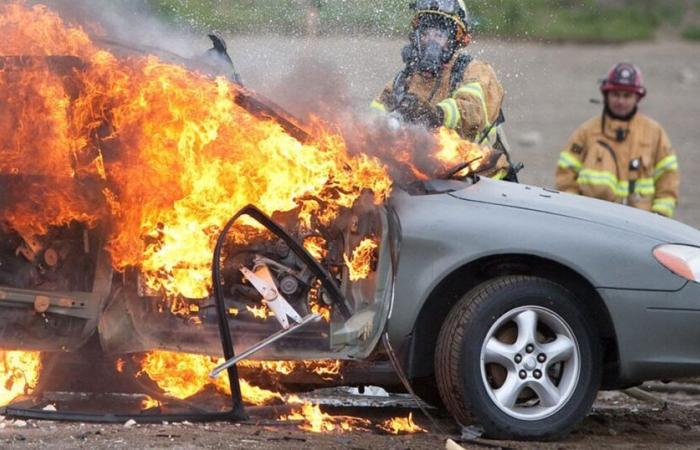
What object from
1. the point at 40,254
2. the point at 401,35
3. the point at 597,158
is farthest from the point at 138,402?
the point at 597,158

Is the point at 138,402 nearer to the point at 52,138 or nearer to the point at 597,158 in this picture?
the point at 52,138

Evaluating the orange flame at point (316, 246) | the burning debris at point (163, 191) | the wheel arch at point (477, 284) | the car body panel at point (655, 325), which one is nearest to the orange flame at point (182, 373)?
the burning debris at point (163, 191)

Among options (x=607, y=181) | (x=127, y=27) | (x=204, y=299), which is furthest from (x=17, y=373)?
(x=607, y=181)

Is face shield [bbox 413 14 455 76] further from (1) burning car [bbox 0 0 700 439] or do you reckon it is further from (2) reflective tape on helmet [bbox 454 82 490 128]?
(1) burning car [bbox 0 0 700 439]

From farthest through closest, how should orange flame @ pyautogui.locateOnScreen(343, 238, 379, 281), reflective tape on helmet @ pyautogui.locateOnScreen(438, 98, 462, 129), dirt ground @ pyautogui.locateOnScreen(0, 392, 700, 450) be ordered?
reflective tape on helmet @ pyautogui.locateOnScreen(438, 98, 462, 129) < orange flame @ pyautogui.locateOnScreen(343, 238, 379, 281) < dirt ground @ pyautogui.locateOnScreen(0, 392, 700, 450)

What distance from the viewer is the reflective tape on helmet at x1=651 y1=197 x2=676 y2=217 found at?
11.7 meters

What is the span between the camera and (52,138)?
694 cm

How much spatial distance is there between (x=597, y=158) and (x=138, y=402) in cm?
545

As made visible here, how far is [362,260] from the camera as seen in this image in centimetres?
720

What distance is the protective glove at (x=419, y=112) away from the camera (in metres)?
7.64

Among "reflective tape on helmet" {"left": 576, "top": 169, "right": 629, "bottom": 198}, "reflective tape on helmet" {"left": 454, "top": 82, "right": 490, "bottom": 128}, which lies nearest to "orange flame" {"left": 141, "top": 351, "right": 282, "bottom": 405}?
"reflective tape on helmet" {"left": 454, "top": 82, "right": 490, "bottom": 128}

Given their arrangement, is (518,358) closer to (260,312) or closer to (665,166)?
(260,312)

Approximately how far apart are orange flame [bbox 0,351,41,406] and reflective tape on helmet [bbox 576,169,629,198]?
5612 millimetres

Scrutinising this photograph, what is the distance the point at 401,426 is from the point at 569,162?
4838 millimetres
